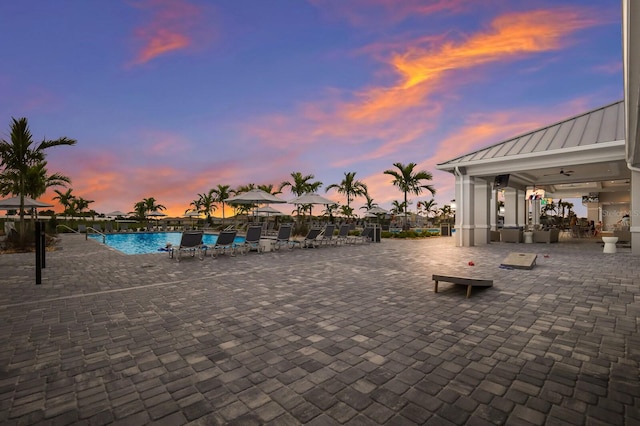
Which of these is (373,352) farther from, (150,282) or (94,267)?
(94,267)

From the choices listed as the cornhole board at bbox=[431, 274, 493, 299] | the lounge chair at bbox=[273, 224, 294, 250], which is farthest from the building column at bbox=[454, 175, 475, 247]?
the cornhole board at bbox=[431, 274, 493, 299]

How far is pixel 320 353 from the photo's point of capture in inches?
122

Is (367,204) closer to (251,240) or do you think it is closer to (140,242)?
(251,240)

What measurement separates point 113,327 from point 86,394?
5.67 feet

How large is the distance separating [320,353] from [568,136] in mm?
14796

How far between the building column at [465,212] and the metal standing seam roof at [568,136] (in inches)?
49.8

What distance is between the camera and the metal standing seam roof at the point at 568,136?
1146 centimetres

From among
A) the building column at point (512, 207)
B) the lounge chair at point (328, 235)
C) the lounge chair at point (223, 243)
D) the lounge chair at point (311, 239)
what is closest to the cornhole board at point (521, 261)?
the lounge chair at point (311, 239)

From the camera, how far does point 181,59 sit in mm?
14938

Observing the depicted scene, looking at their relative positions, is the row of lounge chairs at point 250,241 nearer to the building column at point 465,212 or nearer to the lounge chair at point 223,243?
the lounge chair at point 223,243

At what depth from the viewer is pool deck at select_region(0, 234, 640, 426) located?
2.15 m

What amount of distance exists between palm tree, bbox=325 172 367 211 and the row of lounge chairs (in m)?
9.87

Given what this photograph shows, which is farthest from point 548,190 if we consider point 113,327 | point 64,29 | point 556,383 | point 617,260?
point 64,29

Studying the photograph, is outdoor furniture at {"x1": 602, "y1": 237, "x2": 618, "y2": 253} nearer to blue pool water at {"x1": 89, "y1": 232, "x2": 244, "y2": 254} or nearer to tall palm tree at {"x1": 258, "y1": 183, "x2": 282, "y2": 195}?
blue pool water at {"x1": 89, "y1": 232, "x2": 244, "y2": 254}
